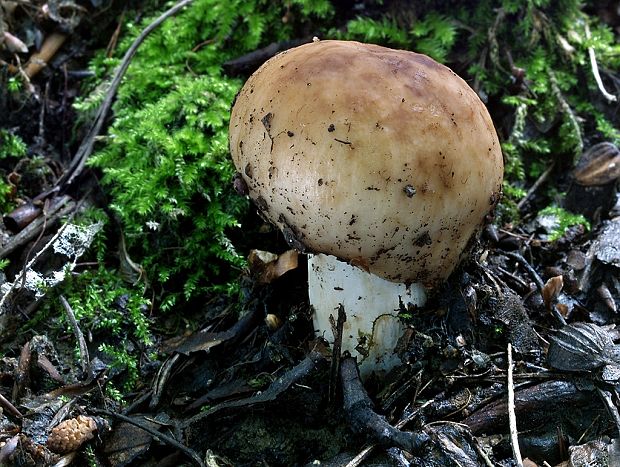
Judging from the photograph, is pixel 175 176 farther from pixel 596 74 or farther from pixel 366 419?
pixel 596 74

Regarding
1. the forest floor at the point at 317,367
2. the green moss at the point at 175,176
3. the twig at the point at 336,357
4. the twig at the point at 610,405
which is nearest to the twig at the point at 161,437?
the forest floor at the point at 317,367

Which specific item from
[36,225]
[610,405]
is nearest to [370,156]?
[610,405]

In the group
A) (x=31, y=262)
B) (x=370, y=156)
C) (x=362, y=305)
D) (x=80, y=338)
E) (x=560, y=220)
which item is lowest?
(x=560, y=220)

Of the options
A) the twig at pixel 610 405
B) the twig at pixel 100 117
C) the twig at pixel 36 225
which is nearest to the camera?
the twig at pixel 610 405

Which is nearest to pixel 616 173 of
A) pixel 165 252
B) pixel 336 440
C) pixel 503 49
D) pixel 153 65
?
pixel 503 49

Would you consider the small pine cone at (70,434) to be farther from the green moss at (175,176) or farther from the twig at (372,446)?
the twig at (372,446)

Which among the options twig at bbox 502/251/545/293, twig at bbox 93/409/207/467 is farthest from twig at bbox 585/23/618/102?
twig at bbox 93/409/207/467

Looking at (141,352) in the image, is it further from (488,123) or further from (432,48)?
(432,48)
